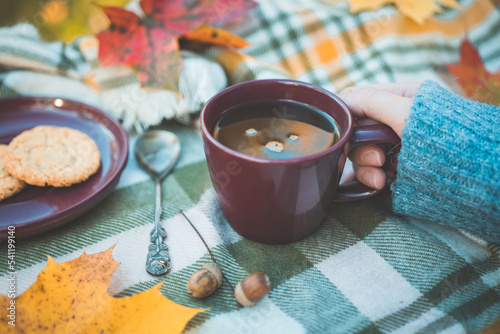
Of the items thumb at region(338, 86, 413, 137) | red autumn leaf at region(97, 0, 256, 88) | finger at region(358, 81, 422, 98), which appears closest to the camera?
thumb at region(338, 86, 413, 137)

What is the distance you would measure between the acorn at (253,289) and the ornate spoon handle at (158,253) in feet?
0.47

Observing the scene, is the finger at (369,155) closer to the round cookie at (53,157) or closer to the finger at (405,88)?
the finger at (405,88)

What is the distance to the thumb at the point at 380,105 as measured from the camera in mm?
654

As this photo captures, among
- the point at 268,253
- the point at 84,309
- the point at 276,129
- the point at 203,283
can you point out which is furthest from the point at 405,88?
the point at 84,309

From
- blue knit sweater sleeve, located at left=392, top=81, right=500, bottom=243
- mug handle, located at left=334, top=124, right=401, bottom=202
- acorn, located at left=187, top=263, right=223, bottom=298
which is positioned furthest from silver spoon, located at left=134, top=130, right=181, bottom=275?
blue knit sweater sleeve, located at left=392, top=81, right=500, bottom=243

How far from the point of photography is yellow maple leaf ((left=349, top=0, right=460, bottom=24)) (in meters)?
1.13

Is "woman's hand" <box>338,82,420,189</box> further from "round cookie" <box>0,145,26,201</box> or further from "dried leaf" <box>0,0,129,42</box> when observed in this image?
"dried leaf" <box>0,0,129,42</box>

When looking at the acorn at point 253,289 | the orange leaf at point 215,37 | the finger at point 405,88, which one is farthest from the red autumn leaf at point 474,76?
the acorn at point 253,289

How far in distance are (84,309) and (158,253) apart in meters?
0.15

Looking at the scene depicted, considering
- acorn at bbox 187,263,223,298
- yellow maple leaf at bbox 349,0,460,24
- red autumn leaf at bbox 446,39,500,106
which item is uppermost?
yellow maple leaf at bbox 349,0,460,24

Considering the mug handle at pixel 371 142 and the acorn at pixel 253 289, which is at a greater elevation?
the mug handle at pixel 371 142

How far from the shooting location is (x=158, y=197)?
79 cm

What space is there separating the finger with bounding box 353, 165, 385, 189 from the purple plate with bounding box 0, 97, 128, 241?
45 cm

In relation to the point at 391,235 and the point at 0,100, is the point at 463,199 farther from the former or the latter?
the point at 0,100
